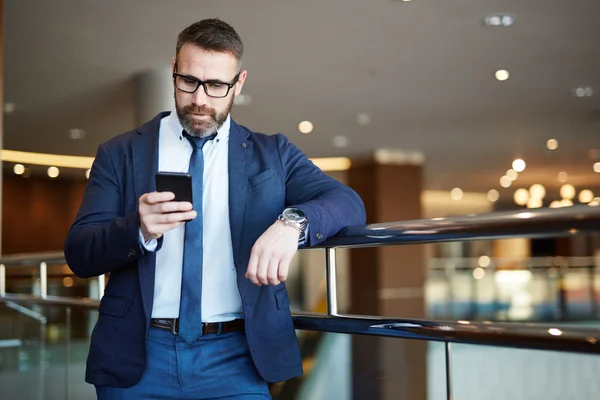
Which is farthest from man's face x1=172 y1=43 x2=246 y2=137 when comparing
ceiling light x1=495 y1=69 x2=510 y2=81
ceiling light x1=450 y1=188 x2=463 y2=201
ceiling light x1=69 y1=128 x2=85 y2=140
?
ceiling light x1=450 y1=188 x2=463 y2=201

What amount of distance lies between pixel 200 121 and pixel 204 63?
4.7 inches

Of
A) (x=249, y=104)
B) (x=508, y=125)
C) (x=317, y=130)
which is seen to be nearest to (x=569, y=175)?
(x=508, y=125)

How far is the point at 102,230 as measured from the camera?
144cm

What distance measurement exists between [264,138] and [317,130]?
10.0 m

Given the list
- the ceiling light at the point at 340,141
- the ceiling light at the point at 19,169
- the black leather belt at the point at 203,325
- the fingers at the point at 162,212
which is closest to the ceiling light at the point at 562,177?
the ceiling light at the point at 340,141

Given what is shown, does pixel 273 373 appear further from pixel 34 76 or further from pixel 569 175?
pixel 569 175

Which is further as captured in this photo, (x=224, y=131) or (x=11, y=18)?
(x=11, y=18)

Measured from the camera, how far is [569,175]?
58.6 feet

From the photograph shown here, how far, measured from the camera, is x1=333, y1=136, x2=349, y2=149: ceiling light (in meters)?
12.5

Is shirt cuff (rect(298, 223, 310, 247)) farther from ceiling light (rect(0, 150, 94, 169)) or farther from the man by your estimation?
ceiling light (rect(0, 150, 94, 169))

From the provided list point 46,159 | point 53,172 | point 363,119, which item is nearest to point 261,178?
point 363,119

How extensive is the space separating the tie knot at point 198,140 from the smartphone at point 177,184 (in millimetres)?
257

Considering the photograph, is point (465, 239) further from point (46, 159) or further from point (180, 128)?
point (46, 159)

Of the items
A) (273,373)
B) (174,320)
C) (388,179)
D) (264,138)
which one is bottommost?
(273,373)
